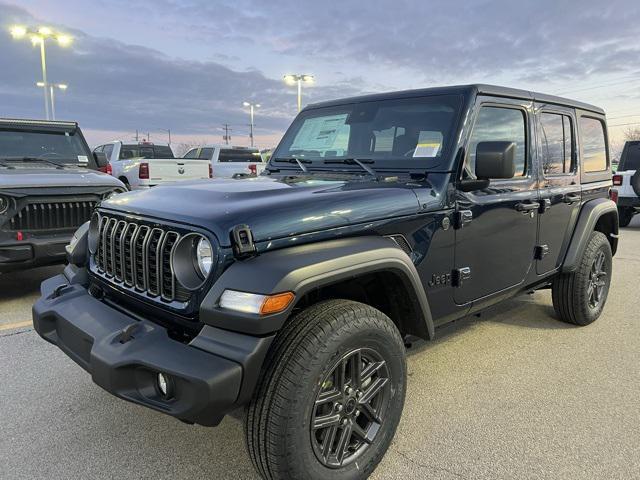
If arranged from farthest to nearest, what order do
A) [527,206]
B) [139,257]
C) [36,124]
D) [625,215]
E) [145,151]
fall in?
[145,151], [625,215], [36,124], [527,206], [139,257]

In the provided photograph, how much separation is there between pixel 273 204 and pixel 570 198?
2.86m

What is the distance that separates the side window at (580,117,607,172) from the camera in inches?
173

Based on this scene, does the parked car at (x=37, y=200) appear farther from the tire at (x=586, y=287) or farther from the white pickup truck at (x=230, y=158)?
the white pickup truck at (x=230, y=158)

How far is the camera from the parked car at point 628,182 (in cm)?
1055

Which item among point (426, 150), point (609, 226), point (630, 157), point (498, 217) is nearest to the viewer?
point (426, 150)

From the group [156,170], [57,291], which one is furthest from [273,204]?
[156,170]

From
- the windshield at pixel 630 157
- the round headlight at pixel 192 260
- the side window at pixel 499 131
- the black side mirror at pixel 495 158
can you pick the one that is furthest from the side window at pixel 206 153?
the round headlight at pixel 192 260

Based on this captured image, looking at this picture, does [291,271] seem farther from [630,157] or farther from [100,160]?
[630,157]

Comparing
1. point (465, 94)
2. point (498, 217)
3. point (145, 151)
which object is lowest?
point (498, 217)

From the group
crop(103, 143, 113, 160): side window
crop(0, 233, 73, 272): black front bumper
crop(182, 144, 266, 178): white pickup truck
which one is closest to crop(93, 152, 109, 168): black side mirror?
crop(0, 233, 73, 272): black front bumper

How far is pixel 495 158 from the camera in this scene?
2.83 m

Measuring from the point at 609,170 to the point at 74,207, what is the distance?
17.5 ft

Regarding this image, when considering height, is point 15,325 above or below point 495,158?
below

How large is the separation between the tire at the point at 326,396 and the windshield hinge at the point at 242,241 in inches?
14.7
